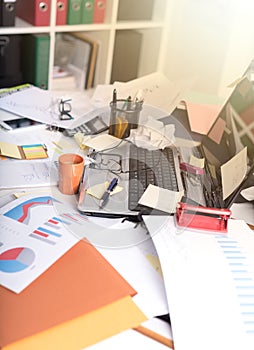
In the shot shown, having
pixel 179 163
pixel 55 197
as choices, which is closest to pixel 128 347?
pixel 55 197

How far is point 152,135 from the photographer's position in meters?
1.49

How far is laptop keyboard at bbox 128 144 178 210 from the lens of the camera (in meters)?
1.25

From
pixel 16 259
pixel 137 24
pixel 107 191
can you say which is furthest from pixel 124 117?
pixel 137 24

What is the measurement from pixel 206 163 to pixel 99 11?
1.43 meters

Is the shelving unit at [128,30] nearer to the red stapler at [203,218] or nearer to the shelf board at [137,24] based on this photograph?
the shelf board at [137,24]

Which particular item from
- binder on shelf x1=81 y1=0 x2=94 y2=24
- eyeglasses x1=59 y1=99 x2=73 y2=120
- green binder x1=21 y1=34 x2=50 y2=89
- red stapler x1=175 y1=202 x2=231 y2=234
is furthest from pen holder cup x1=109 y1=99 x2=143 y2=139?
binder on shelf x1=81 y1=0 x2=94 y2=24

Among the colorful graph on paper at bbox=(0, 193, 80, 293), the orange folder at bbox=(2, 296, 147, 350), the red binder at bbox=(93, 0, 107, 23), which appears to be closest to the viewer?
the orange folder at bbox=(2, 296, 147, 350)

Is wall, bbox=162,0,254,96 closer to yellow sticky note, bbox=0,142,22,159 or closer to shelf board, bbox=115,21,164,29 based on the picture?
shelf board, bbox=115,21,164,29

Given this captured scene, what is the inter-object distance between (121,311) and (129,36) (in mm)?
2045

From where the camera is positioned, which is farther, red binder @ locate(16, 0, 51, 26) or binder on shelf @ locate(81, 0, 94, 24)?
binder on shelf @ locate(81, 0, 94, 24)

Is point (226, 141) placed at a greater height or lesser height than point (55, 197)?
greater

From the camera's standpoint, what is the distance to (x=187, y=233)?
111 centimetres

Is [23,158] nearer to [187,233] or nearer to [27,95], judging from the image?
[27,95]

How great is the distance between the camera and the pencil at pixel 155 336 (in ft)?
2.89
